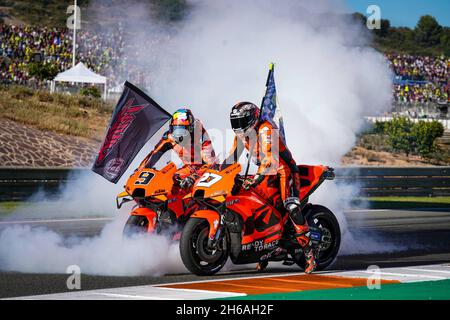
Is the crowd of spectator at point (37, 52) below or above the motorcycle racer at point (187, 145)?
above

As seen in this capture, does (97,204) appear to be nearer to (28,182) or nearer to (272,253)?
(28,182)

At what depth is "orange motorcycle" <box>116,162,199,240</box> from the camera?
9617 millimetres

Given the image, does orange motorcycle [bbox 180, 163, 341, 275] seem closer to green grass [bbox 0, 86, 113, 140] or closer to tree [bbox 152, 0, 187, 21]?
tree [bbox 152, 0, 187, 21]

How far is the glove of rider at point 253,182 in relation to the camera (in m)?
9.30

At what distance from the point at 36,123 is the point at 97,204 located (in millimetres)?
12868

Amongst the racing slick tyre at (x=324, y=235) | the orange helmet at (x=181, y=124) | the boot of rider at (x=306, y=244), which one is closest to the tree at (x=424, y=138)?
the orange helmet at (x=181, y=124)

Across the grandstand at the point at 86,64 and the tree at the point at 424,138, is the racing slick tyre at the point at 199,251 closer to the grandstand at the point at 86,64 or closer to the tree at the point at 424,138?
the grandstand at the point at 86,64

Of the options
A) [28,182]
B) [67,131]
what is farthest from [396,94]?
[28,182]

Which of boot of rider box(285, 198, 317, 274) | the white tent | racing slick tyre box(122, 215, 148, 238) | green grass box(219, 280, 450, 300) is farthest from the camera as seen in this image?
the white tent

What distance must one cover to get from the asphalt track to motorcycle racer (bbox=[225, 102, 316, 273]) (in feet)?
2.02

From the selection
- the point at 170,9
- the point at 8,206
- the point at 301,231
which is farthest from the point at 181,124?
the point at 8,206

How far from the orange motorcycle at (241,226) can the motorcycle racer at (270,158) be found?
0.49 feet

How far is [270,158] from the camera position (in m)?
9.43

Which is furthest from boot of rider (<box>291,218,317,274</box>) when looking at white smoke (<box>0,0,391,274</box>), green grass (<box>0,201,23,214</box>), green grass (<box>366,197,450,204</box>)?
green grass (<box>366,197,450,204</box>)
